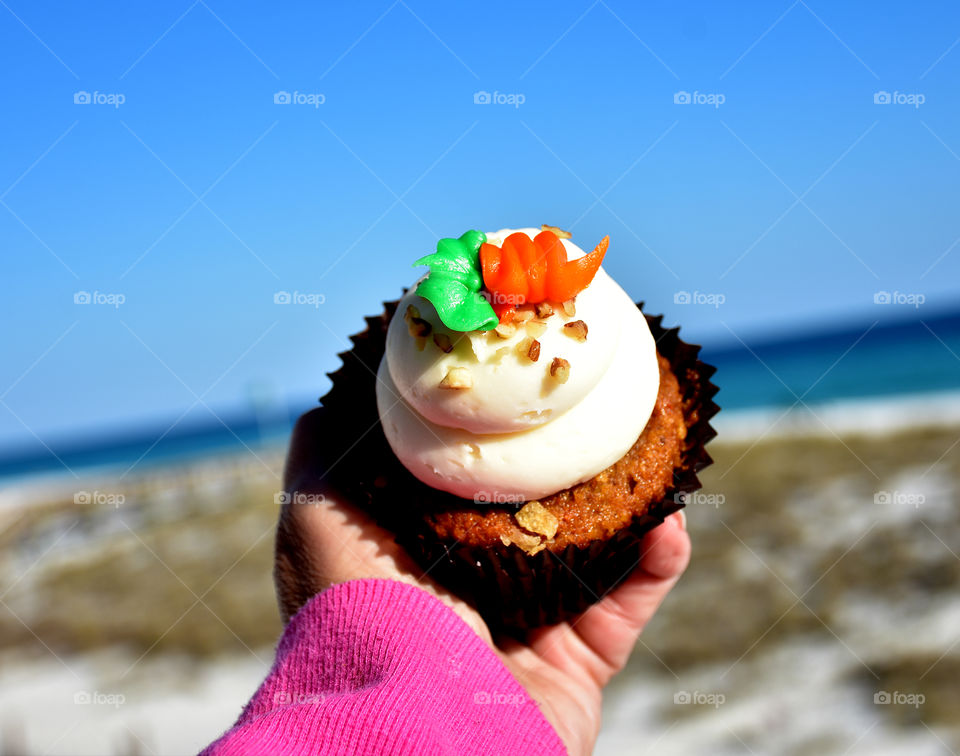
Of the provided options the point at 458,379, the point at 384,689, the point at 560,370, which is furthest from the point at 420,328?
the point at 384,689

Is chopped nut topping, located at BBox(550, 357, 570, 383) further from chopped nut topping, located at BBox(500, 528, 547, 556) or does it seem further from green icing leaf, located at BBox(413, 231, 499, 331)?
chopped nut topping, located at BBox(500, 528, 547, 556)

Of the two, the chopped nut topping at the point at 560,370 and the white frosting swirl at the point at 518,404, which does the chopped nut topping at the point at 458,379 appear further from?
Result: the chopped nut topping at the point at 560,370

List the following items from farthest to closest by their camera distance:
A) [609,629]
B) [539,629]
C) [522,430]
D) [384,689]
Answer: [609,629] < [539,629] < [522,430] < [384,689]

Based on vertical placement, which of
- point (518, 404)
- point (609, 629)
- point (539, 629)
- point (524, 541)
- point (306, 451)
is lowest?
point (609, 629)

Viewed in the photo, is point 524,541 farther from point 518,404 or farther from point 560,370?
point 560,370

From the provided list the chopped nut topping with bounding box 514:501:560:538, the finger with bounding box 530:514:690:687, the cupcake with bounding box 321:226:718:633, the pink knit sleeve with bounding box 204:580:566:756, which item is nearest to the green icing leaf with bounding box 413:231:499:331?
the cupcake with bounding box 321:226:718:633

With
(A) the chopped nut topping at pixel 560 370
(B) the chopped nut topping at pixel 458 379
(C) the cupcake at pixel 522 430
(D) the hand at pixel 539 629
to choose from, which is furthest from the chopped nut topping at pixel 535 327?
(D) the hand at pixel 539 629

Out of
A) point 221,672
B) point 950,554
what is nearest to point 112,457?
point 221,672
